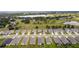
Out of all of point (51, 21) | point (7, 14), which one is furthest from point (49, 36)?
point (7, 14)

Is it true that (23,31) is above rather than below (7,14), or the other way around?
below

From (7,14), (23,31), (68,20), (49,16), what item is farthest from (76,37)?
(7,14)

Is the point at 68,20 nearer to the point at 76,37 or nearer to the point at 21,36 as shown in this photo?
the point at 76,37
